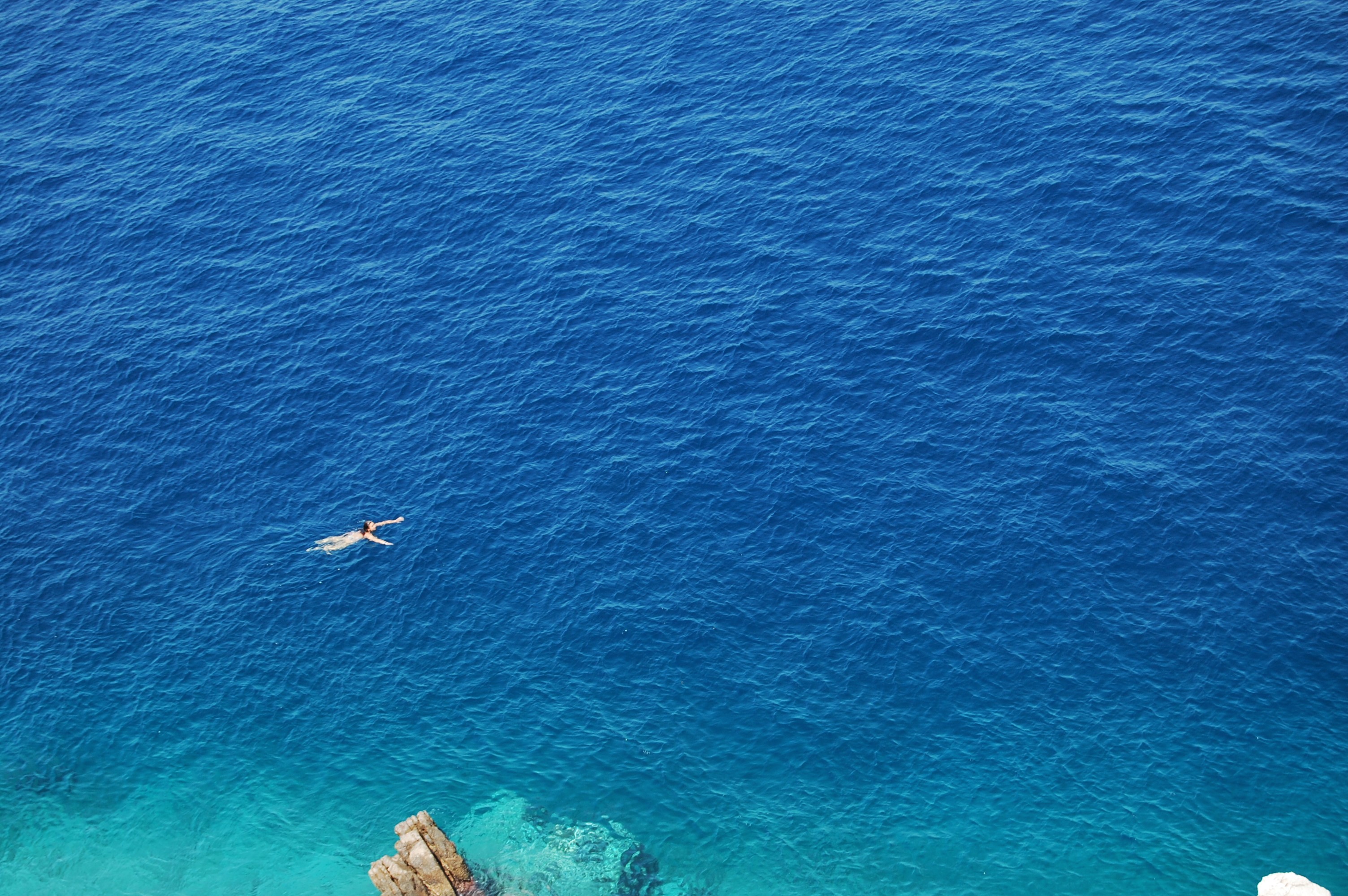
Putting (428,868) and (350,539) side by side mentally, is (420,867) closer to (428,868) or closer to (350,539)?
(428,868)

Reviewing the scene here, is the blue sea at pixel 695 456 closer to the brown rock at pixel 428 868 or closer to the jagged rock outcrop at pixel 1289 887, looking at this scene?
the brown rock at pixel 428 868

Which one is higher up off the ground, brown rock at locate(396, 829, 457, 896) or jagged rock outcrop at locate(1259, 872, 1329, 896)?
brown rock at locate(396, 829, 457, 896)


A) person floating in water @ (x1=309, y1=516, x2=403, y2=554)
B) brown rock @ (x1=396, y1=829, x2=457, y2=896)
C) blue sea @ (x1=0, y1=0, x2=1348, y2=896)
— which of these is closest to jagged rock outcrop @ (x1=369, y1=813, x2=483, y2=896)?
brown rock @ (x1=396, y1=829, x2=457, y2=896)

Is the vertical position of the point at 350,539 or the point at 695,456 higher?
the point at 350,539

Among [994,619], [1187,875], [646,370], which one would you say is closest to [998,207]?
[646,370]

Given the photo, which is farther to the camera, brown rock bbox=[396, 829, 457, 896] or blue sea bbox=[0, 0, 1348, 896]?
blue sea bbox=[0, 0, 1348, 896]

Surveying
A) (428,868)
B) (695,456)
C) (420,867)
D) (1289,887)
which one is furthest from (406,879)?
(1289,887)

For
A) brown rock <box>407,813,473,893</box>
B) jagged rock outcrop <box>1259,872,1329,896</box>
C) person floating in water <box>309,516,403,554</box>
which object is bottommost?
jagged rock outcrop <box>1259,872,1329,896</box>

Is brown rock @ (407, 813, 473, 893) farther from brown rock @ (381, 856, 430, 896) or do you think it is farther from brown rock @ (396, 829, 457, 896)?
brown rock @ (381, 856, 430, 896)
